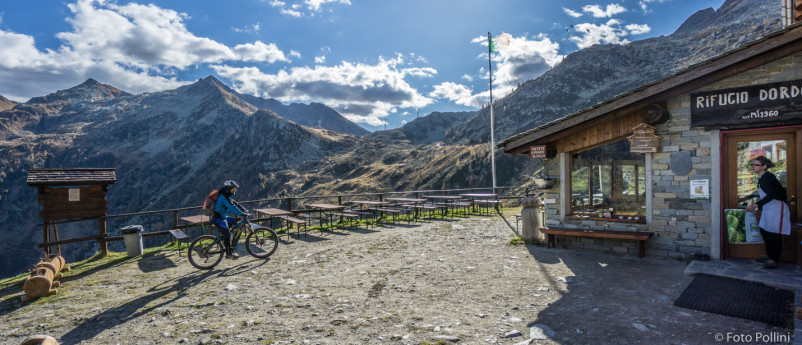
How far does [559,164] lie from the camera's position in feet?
28.0

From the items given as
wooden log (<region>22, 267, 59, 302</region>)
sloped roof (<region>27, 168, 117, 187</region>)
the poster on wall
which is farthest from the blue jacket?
the poster on wall

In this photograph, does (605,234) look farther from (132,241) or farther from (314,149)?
(314,149)

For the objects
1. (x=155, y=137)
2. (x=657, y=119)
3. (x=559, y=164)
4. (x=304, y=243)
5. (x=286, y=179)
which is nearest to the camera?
(x=657, y=119)

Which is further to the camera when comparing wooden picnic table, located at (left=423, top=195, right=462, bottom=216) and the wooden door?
wooden picnic table, located at (left=423, top=195, right=462, bottom=216)

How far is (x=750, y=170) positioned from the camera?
6.39m

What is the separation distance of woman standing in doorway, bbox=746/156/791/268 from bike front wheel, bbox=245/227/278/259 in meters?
9.04

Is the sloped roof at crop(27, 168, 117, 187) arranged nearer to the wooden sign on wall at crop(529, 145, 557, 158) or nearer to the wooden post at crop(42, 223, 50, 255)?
the wooden post at crop(42, 223, 50, 255)

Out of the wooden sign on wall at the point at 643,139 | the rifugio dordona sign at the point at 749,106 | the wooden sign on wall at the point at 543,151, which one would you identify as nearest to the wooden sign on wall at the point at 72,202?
the wooden sign on wall at the point at 543,151

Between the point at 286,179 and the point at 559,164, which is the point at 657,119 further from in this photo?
the point at 286,179

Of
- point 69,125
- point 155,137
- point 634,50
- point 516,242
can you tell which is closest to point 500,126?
point 634,50

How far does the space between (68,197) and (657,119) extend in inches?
518

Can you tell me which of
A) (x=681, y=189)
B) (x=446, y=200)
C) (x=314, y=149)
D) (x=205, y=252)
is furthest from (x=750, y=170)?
(x=314, y=149)

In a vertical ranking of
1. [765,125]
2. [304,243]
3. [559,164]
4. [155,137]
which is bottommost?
[304,243]

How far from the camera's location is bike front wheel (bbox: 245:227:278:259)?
26.6 feet
